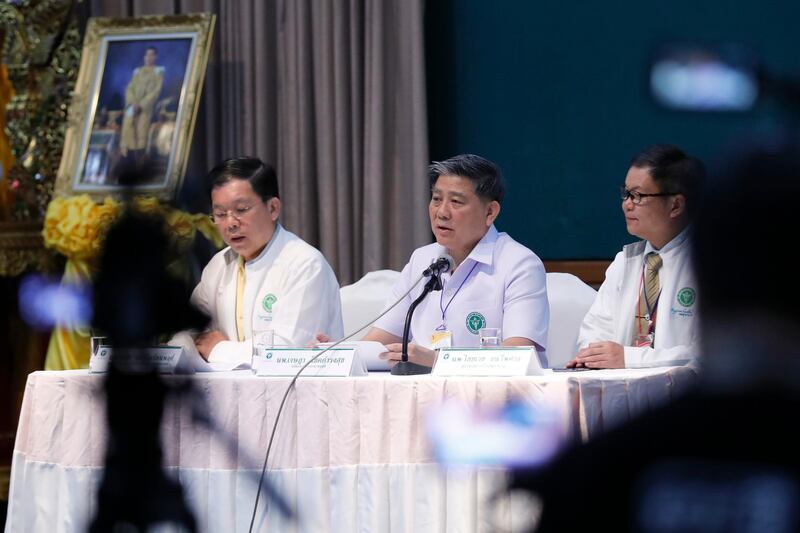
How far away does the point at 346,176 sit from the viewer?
16.7ft

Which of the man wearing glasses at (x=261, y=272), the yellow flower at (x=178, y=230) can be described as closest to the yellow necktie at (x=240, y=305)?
the man wearing glasses at (x=261, y=272)

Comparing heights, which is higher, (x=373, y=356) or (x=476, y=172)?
(x=476, y=172)

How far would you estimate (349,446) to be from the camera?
266cm

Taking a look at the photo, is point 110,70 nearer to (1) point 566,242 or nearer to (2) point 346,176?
(2) point 346,176

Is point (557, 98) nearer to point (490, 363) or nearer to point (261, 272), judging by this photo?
point (261, 272)

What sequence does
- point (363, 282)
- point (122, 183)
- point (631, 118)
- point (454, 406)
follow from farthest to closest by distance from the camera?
point (631, 118) → point (363, 282) → point (454, 406) → point (122, 183)

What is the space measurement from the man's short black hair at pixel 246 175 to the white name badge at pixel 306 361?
97 cm

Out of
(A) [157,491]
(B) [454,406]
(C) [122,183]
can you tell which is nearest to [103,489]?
(A) [157,491]

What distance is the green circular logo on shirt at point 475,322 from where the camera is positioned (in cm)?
335

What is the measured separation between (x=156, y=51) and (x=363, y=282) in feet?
4.91

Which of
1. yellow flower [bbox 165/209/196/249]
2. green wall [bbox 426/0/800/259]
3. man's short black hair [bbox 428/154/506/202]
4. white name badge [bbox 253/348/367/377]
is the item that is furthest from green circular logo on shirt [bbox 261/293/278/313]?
yellow flower [bbox 165/209/196/249]

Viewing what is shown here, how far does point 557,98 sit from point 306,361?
254 cm

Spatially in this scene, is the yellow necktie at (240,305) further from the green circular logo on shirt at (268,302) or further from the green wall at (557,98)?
the green wall at (557,98)

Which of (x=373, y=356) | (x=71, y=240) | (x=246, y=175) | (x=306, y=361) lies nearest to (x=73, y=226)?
(x=71, y=240)
